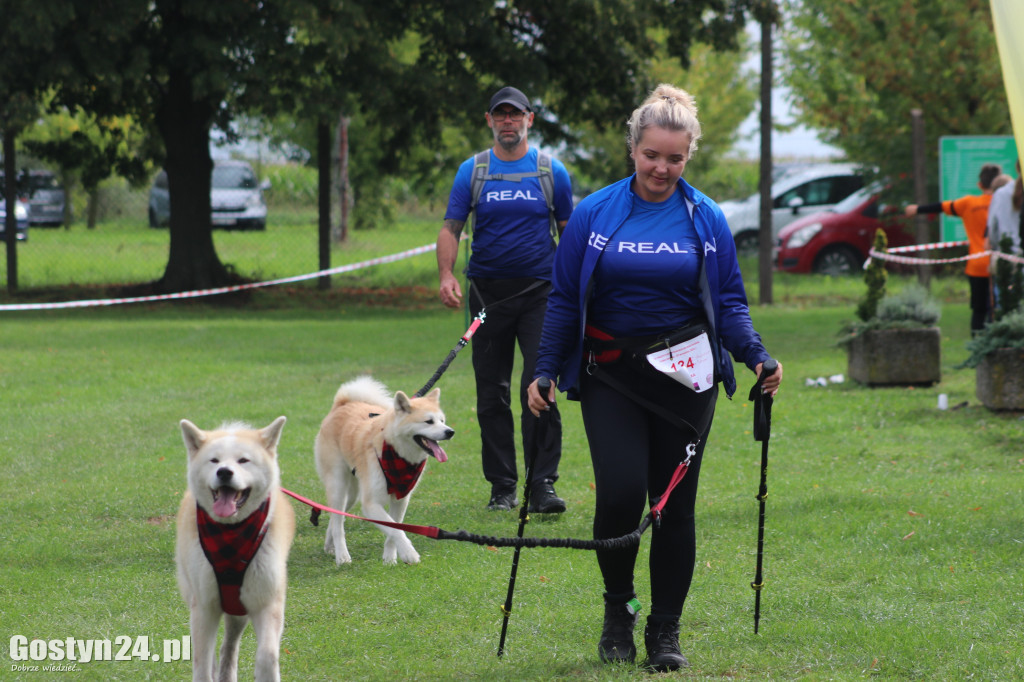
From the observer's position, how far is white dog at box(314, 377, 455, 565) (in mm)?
5789

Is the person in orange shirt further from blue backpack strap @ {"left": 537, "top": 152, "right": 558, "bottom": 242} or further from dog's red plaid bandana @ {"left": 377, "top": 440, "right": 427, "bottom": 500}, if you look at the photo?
dog's red plaid bandana @ {"left": 377, "top": 440, "right": 427, "bottom": 500}

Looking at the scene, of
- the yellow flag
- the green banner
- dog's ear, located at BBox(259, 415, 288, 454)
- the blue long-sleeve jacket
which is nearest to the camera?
the yellow flag

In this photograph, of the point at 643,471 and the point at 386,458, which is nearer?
the point at 643,471

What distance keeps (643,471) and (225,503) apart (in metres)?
1.48

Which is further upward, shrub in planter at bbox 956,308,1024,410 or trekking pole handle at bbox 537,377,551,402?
trekking pole handle at bbox 537,377,551,402

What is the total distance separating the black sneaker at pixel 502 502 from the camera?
6.88 metres

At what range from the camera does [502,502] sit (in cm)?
691

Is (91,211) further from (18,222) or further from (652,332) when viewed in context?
(652,332)

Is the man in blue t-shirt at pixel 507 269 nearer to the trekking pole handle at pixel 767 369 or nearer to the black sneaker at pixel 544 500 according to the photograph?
the black sneaker at pixel 544 500

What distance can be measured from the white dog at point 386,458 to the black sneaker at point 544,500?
100cm

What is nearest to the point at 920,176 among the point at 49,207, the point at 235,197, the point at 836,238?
the point at 836,238

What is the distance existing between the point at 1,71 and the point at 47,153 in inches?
187

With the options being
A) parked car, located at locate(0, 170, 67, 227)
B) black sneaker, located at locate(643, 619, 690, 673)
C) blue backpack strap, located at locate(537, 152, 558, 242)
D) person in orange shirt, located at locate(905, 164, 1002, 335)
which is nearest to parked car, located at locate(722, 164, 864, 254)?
person in orange shirt, located at locate(905, 164, 1002, 335)

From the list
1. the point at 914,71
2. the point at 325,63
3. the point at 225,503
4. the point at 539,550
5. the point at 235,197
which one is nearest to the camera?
the point at 225,503
